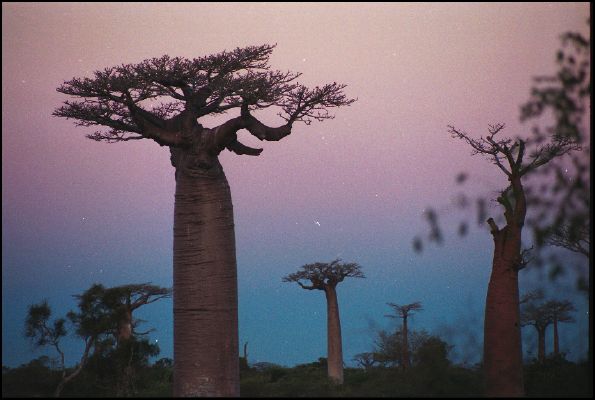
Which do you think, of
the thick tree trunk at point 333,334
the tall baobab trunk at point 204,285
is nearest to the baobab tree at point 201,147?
the tall baobab trunk at point 204,285

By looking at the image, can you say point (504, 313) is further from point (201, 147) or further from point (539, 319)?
point (539, 319)

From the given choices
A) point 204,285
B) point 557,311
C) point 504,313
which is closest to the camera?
point 204,285

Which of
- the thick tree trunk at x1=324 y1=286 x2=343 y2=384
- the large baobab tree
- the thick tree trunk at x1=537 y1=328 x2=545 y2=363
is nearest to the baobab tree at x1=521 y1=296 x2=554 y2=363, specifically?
the thick tree trunk at x1=537 y1=328 x2=545 y2=363

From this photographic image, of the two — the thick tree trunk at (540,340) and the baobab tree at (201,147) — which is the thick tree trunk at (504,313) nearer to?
the baobab tree at (201,147)

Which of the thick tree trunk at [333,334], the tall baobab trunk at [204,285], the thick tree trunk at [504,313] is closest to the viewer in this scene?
the tall baobab trunk at [204,285]

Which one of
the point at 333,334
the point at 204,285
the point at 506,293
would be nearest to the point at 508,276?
the point at 506,293

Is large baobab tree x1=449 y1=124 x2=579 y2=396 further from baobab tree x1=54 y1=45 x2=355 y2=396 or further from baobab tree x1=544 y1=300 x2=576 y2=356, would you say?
baobab tree x1=544 y1=300 x2=576 y2=356

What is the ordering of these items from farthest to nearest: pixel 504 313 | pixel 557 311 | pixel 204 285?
pixel 557 311, pixel 504 313, pixel 204 285

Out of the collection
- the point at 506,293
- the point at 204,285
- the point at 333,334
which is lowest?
the point at 333,334
